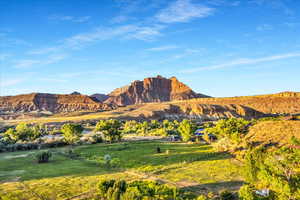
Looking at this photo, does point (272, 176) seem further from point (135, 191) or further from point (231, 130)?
point (231, 130)

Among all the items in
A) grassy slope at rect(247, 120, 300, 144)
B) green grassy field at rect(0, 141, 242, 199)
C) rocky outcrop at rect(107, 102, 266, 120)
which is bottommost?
green grassy field at rect(0, 141, 242, 199)

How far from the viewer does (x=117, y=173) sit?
115 feet

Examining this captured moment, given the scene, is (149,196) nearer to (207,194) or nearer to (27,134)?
(207,194)

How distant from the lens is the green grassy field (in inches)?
1085

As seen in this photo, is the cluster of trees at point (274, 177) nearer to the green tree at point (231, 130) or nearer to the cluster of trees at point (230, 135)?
the cluster of trees at point (230, 135)

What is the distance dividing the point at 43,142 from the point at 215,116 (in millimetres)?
100417

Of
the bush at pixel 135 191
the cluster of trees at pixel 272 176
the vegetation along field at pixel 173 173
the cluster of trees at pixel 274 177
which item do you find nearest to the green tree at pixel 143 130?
the vegetation along field at pixel 173 173

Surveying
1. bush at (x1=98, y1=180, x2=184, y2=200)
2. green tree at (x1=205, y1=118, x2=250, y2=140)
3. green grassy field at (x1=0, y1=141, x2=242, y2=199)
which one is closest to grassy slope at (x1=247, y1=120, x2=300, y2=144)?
green tree at (x1=205, y1=118, x2=250, y2=140)

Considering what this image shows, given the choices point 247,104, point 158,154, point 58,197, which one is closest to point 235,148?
point 158,154

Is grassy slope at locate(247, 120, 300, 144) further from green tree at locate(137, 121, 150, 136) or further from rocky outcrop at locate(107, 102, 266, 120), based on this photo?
rocky outcrop at locate(107, 102, 266, 120)

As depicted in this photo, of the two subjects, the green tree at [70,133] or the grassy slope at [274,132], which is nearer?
the grassy slope at [274,132]

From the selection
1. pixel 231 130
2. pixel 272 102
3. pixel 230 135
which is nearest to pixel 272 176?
pixel 230 135

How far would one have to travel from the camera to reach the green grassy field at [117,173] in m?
27.5

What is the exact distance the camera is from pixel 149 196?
74.5 ft
